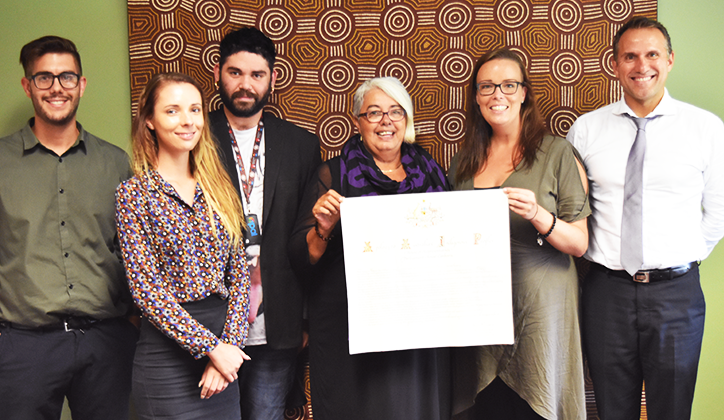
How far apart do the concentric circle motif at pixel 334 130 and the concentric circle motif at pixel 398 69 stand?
30 centimetres

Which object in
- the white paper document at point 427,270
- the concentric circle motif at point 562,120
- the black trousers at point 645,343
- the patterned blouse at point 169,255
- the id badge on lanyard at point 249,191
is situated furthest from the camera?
the concentric circle motif at point 562,120

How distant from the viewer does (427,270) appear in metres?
1.69

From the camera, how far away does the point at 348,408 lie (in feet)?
5.94

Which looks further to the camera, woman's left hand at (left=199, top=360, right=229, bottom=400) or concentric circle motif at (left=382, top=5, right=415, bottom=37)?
concentric circle motif at (left=382, top=5, right=415, bottom=37)

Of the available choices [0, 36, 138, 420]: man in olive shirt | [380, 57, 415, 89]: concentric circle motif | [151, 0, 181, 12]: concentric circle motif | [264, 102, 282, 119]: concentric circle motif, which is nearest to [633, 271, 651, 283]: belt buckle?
[380, 57, 415, 89]: concentric circle motif

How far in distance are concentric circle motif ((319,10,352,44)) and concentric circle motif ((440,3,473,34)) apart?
0.46 meters

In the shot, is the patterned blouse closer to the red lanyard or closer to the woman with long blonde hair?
the woman with long blonde hair

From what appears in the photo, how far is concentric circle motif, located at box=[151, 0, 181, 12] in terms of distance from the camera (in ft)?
7.71

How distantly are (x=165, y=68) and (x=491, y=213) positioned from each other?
171 cm

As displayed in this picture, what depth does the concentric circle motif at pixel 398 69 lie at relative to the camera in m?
2.41

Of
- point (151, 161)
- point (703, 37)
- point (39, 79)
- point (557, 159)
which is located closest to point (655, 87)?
point (557, 159)

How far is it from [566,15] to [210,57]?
1.76m

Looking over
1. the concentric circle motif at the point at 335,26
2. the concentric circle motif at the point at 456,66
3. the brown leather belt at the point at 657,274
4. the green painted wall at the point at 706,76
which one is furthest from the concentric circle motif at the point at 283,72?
the green painted wall at the point at 706,76

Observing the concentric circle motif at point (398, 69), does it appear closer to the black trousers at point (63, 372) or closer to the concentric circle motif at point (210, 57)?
the concentric circle motif at point (210, 57)
